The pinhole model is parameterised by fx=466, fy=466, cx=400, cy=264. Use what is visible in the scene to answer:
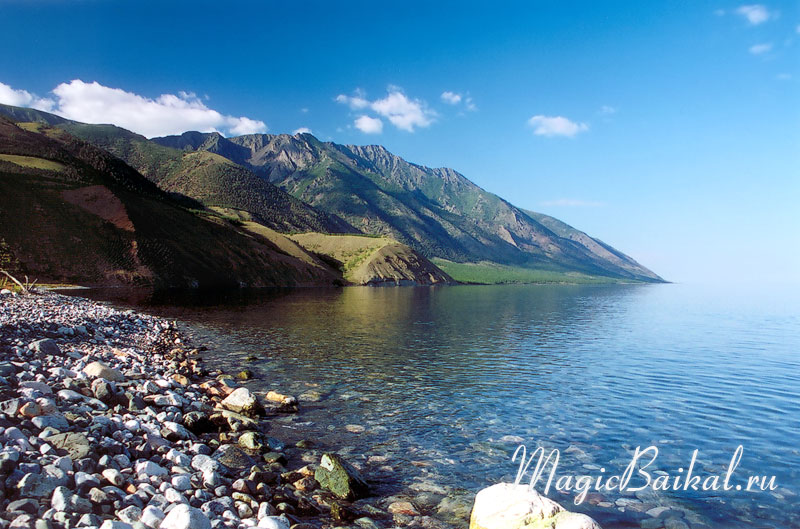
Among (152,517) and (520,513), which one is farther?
(520,513)

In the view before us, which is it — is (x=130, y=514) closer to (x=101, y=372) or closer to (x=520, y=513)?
(x=520, y=513)

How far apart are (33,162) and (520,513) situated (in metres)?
147

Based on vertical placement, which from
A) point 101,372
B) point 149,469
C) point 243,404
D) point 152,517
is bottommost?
point 243,404

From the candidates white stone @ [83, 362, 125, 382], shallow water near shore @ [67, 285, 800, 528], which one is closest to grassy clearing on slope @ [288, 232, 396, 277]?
shallow water near shore @ [67, 285, 800, 528]

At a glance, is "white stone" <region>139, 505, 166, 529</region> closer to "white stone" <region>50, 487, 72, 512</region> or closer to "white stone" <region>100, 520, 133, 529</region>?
"white stone" <region>100, 520, 133, 529</region>

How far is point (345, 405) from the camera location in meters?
19.4

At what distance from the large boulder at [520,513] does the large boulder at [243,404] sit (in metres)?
10.8

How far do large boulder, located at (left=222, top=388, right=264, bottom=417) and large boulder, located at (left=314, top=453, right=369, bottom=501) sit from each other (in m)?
6.25

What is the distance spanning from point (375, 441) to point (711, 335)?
46.0m

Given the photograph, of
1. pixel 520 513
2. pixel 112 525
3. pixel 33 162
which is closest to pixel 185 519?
pixel 112 525

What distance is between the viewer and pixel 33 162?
4609 inches

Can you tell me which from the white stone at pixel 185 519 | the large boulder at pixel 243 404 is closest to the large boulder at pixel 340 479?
the white stone at pixel 185 519

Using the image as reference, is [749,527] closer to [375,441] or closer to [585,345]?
[375,441]

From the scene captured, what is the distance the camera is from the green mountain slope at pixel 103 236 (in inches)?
3504
